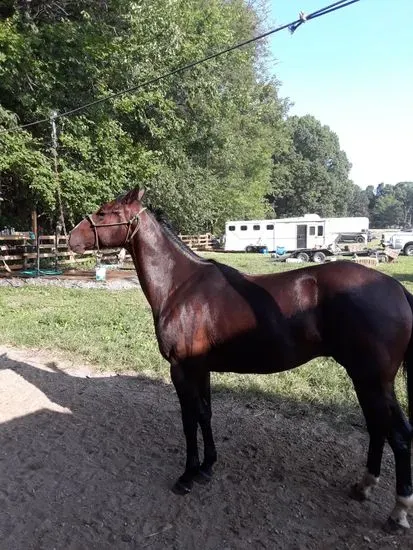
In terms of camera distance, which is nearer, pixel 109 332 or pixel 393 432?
pixel 393 432

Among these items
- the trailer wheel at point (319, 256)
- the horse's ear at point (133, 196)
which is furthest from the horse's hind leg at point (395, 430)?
the trailer wheel at point (319, 256)

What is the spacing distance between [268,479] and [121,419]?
5.65 feet

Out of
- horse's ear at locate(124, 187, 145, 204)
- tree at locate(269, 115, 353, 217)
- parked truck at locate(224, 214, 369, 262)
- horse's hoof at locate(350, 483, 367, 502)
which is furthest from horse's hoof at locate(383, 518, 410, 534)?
tree at locate(269, 115, 353, 217)

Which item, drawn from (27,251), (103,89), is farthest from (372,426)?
(27,251)

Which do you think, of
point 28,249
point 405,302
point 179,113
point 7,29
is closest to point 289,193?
point 179,113

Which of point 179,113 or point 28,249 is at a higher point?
point 179,113

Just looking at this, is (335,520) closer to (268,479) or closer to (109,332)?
(268,479)

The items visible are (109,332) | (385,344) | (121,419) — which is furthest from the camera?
(109,332)

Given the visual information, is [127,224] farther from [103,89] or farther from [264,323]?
[103,89]

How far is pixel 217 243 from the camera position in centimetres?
4044

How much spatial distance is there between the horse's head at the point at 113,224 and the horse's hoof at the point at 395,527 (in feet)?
8.95

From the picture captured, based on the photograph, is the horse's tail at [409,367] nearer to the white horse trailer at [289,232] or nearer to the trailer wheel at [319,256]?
the trailer wheel at [319,256]

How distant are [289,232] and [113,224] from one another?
30588 mm

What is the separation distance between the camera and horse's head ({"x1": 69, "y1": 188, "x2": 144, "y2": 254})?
3.63 meters
